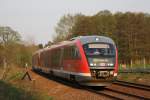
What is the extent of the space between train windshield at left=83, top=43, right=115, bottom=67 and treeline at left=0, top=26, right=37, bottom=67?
43216mm

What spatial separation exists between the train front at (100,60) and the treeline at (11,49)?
1698 inches

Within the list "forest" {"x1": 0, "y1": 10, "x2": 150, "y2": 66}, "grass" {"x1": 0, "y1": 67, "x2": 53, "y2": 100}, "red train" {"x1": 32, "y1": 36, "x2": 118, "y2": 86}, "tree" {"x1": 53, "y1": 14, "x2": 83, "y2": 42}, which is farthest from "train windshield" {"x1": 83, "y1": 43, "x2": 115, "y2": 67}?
"tree" {"x1": 53, "y1": 14, "x2": 83, "y2": 42}

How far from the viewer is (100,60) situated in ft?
64.1

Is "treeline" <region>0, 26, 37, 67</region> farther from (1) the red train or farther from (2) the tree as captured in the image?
(1) the red train

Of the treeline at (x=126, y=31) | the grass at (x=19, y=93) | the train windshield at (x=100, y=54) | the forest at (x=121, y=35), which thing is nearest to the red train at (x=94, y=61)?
the train windshield at (x=100, y=54)

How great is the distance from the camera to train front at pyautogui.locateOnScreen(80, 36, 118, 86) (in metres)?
19.4

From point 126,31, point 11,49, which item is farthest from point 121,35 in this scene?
point 11,49

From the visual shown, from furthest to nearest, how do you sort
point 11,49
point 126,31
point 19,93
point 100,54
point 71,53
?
point 11,49
point 126,31
point 71,53
point 100,54
point 19,93

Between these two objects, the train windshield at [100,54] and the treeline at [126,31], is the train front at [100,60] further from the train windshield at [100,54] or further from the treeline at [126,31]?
the treeline at [126,31]

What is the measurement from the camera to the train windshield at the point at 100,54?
1952 centimetres

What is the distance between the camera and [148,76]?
28.3m

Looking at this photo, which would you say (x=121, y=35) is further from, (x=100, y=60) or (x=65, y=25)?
(x=100, y=60)

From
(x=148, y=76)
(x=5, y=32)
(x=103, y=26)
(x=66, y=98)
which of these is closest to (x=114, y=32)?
(x=103, y=26)

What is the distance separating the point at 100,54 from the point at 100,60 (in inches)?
15.4
